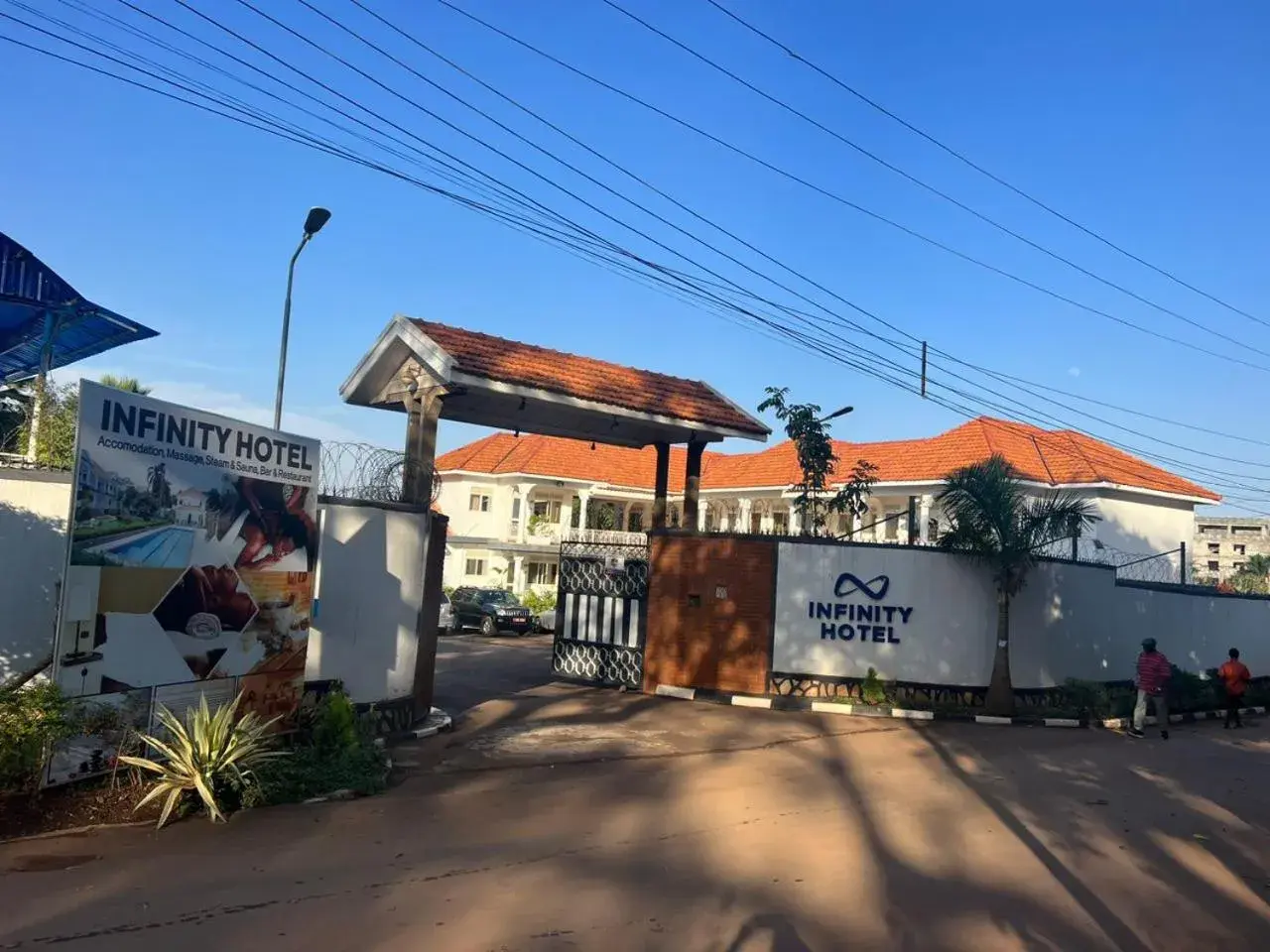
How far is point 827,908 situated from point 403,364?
1027cm

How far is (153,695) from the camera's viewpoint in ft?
26.4

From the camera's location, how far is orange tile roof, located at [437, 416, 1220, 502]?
3033 centimetres

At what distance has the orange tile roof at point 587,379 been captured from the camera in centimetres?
1439

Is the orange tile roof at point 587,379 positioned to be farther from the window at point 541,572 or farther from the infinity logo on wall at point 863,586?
the window at point 541,572

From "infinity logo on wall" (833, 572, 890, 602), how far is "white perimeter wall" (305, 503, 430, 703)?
7.39m

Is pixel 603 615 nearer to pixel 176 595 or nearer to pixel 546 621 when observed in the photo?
pixel 176 595

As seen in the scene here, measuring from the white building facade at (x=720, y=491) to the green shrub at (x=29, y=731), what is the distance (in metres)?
20.5

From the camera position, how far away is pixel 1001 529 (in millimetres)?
A: 15688

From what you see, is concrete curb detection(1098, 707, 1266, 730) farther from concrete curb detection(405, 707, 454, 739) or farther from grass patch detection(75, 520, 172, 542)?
grass patch detection(75, 520, 172, 542)

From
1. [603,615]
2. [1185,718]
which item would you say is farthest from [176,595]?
[1185,718]

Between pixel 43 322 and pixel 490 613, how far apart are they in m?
20.3

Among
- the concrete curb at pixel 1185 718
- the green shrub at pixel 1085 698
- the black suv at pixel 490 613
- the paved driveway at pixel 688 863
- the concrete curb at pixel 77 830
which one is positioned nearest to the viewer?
the paved driveway at pixel 688 863

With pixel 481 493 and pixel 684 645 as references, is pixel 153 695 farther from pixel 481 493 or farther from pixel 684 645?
pixel 481 493

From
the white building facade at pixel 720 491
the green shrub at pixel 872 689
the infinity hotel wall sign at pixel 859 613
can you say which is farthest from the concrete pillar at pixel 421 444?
the white building facade at pixel 720 491
